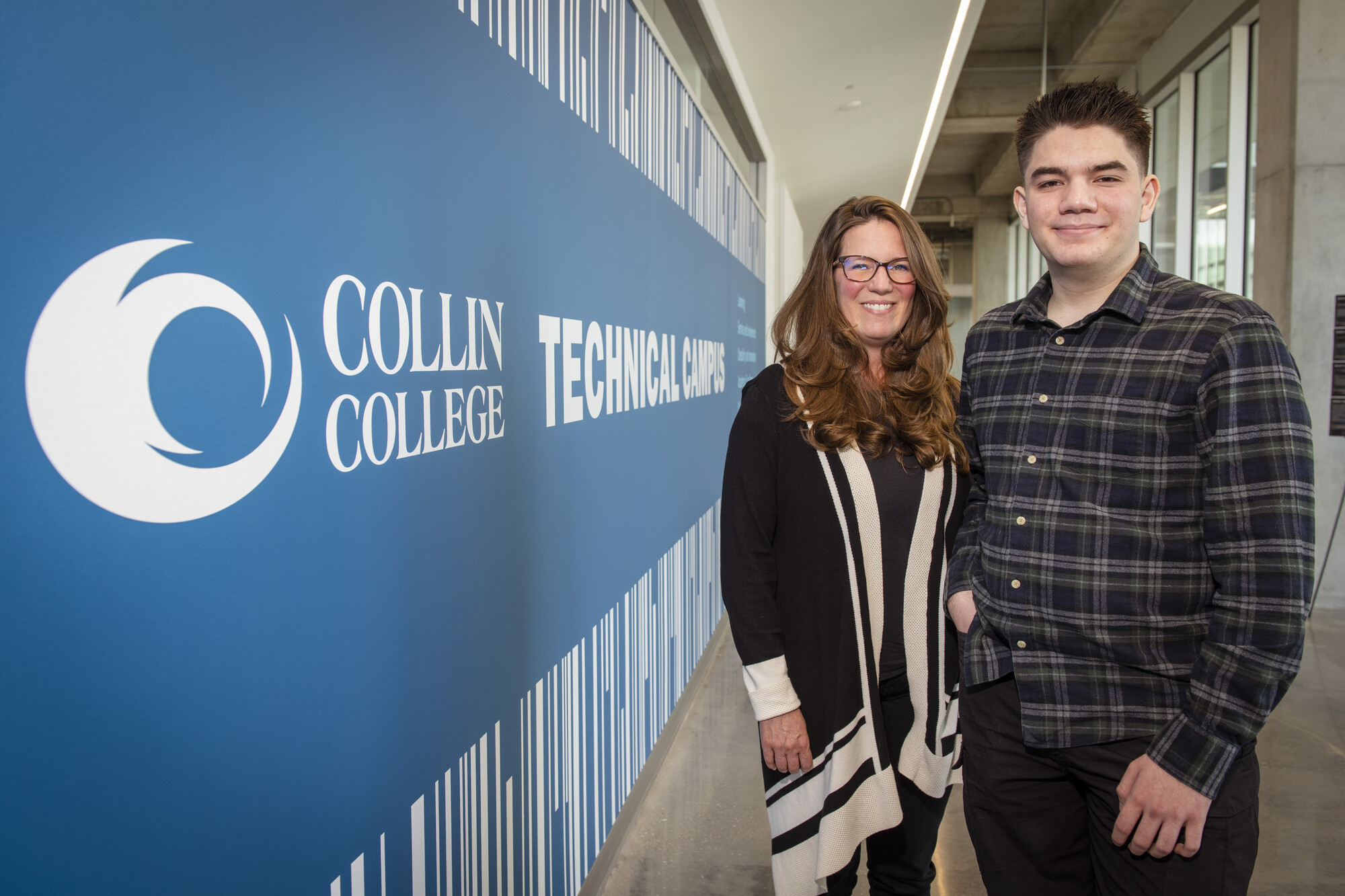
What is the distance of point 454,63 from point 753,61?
4486 mm

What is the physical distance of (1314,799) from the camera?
2.93 meters

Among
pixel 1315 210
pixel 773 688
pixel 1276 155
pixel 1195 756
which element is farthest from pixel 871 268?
pixel 1276 155

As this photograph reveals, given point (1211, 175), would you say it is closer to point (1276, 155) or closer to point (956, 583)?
point (1276, 155)

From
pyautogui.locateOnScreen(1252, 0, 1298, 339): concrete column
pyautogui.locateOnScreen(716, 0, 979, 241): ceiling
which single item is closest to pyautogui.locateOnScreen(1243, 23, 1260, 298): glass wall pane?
pyautogui.locateOnScreen(1252, 0, 1298, 339): concrete column

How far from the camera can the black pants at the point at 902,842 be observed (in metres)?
1.54

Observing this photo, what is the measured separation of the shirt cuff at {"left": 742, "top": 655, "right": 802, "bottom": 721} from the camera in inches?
58.7

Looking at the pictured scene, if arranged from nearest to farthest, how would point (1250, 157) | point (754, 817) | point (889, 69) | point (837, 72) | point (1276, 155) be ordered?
point (754, 817) < point (1276, 155) < point (837, 72) < point (889, 69) < point (1250, 157)

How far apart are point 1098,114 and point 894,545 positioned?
74 cm

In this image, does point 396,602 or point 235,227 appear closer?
point 235,227

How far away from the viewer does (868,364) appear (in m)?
1.60

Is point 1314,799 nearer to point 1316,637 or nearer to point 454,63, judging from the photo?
point 1316,637

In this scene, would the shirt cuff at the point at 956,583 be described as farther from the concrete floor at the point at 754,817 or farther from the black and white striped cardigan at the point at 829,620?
the concrete floor at the point at 754,817

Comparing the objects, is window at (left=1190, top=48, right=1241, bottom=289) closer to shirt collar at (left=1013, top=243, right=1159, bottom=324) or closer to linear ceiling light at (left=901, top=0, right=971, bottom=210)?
linear ceiling light at (left=901, top=0, right=971, bottom=210)

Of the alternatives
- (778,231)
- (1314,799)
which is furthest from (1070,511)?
(778,231)
